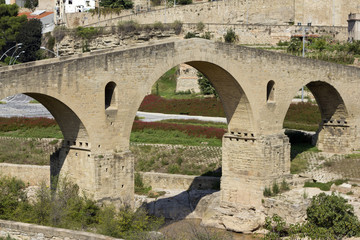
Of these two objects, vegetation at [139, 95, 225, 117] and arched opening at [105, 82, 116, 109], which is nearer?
arched opening at [105, 82, 116, 109]

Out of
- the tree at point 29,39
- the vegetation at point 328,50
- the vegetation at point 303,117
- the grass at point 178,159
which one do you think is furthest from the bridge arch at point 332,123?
the tree at point 29,39

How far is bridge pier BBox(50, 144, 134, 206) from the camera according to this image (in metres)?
15.9

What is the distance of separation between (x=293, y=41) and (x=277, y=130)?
2213 cm

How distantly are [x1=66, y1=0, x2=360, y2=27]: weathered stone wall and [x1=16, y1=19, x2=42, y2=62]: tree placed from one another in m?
4.82

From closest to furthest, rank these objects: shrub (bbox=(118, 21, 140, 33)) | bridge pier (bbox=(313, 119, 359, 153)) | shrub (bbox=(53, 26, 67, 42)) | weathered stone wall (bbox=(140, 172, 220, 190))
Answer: weathered stone wall (bbox=(140, 172, 220, 190)) → bridge pier (bbox=(313, 119, 359, 153)) → shrub (bbox=(118, 21, 140, 33)) → shrub (bbox=(53, 26, 67, 42))

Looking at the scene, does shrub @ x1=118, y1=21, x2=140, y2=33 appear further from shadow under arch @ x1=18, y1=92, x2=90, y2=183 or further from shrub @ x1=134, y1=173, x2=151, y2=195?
shadow under arch @ x1=18, y1=92, x2=90, y2=183

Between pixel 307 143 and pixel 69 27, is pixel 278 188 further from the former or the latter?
pixel 69 27

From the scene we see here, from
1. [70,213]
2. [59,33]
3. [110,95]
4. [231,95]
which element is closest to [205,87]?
[59,33]

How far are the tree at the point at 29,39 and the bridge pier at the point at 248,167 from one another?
35.2 meters

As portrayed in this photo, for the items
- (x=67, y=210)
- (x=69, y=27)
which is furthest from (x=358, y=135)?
(x=69, y=27)

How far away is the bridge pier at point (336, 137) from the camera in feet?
83.9

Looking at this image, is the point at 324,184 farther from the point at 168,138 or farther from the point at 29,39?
the point at 29,39

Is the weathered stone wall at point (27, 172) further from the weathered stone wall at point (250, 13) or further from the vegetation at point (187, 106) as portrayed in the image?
the weathered stone wall at point (250, 13)

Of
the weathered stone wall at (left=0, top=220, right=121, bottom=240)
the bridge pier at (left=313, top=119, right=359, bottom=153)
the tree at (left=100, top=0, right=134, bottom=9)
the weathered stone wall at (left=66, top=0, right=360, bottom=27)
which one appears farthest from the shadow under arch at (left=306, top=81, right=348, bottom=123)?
the tree at (left=100, top=0, right=134, bottom=9)
